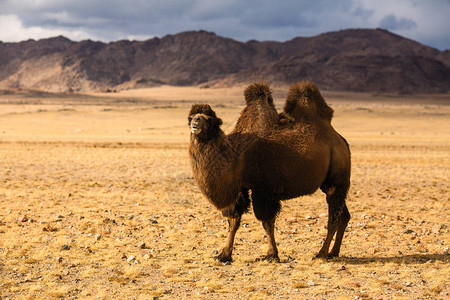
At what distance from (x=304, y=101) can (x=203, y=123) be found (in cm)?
203

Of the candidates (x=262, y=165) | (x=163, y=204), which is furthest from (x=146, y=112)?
(x=262, y=165)

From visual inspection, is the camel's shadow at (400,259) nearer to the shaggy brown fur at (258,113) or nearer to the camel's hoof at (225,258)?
the camel's hoof at (225,258)

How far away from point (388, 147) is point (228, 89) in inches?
4184

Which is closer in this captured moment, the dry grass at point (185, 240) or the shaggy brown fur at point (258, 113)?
the dry grass at point (185, 240)

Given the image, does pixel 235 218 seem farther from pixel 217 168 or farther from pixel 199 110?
pixel 199 110

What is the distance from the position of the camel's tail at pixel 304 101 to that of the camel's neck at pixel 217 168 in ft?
5.04

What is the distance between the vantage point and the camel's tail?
25.5 ft

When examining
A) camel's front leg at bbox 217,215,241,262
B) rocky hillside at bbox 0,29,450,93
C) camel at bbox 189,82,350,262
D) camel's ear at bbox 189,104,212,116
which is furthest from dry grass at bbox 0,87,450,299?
rocky hillside at bbox 0,29,450,93

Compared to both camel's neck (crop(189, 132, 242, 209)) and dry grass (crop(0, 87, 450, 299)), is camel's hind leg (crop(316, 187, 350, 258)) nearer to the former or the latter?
dry grass (crop(0, 87, 450, 299))

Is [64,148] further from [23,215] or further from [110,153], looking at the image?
[23,215]

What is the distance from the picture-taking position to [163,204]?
39.3 ft

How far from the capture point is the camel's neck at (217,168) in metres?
6.52

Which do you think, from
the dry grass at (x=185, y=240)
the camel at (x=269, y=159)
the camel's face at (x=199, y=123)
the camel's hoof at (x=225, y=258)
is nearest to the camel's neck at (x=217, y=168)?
the camel at (x=269, y=159)

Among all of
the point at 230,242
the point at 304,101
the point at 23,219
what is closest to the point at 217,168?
the point at 230,242
